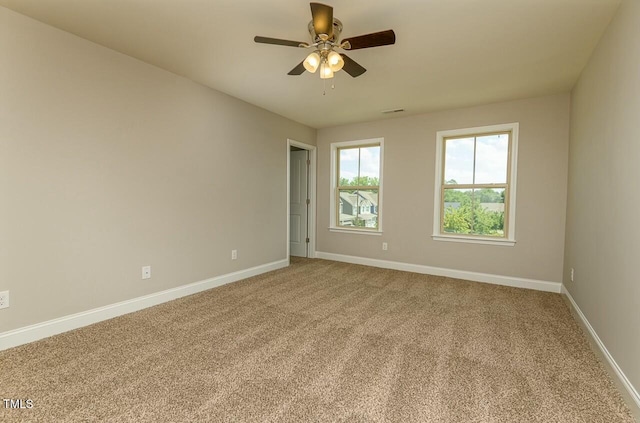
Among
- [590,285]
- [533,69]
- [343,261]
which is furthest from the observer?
[343,261]

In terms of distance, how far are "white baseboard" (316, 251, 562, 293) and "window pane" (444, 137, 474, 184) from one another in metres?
1.34

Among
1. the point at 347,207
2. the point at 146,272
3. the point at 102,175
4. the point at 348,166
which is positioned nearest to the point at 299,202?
the point at 347,207

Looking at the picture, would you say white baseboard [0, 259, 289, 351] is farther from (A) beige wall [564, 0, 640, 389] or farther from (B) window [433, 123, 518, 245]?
(A) beige wall [564, 0, 640, 389]

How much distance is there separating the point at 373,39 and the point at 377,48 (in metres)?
0.66

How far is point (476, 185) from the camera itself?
414cm

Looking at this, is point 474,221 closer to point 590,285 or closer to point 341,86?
point 590,285

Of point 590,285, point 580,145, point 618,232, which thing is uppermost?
point 580,145

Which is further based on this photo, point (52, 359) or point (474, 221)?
point (474, 221)

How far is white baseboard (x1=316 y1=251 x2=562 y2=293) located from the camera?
3.73 m

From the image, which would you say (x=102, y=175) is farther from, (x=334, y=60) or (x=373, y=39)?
(x=373, y=39)

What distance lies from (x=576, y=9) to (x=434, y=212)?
279 centimetres

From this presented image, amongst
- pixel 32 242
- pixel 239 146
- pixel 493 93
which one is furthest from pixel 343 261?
pixel 32 242

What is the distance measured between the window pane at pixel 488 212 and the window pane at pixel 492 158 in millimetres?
167

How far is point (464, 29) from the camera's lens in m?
2.24
